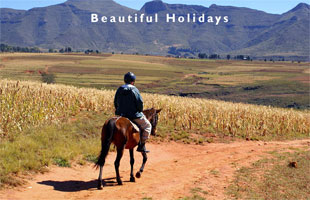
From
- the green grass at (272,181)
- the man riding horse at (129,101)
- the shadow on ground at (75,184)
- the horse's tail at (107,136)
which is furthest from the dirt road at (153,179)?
the man riding horse at (129,101)

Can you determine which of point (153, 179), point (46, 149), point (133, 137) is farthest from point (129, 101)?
point (46, 149)

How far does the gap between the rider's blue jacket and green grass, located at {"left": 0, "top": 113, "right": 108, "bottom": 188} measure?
3283 millimetres

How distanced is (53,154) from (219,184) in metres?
5.95

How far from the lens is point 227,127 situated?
22719 millimetres

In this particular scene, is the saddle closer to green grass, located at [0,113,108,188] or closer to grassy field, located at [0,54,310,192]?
grassy field, located at [0,54,310,192]

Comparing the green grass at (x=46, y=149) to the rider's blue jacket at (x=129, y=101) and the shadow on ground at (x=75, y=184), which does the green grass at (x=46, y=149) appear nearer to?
the shadow on ground at (x=75, y=184)

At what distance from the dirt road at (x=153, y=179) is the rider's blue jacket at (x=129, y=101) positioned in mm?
2131

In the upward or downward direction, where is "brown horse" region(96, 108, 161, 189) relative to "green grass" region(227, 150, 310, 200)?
upward

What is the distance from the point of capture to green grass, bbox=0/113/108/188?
35.0 ft

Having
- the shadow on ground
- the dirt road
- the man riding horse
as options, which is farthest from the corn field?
the man riding horse

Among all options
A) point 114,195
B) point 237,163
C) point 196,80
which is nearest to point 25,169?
point 114,195

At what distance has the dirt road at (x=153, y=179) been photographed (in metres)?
9.47

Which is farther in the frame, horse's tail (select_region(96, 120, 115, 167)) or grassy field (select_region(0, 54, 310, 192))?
grassy field (select_region(0, 54, 310, 192))

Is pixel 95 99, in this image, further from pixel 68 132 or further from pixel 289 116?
pixel 289 116
